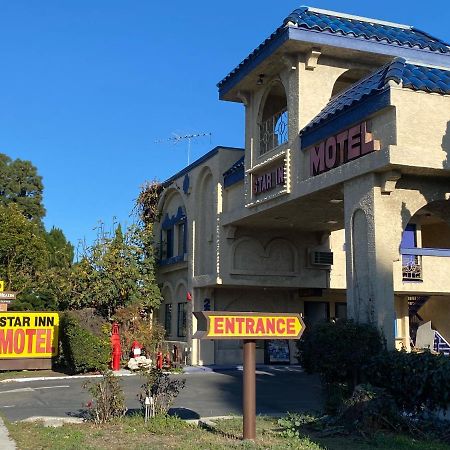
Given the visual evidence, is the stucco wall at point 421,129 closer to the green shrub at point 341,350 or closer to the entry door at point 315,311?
the green shrub at point 341,350

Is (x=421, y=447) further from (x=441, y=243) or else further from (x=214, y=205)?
(x=441, y=243)

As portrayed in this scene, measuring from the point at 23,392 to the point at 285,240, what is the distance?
35.3ft

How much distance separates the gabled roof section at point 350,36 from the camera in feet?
54.4

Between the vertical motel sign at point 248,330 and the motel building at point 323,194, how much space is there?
13.6 feet

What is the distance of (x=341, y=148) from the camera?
15.3 m

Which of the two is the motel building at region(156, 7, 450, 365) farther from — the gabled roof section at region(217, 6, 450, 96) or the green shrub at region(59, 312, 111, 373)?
the green shrub at region(59, 312, 111, 373)

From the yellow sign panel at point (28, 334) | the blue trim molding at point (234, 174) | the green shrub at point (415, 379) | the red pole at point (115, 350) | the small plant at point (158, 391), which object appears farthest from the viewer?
Answer: the yellow sign panel at point (28, 334)

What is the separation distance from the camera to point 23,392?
679 inches

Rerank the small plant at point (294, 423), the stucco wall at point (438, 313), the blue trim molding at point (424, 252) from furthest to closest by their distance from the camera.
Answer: the stucco wall at point (438, 313) → the blue trim molding at point (424, 252) → the small plant at point (294, 423)

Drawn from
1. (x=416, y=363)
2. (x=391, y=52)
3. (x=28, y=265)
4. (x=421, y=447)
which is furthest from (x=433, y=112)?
(x=28, y=265)

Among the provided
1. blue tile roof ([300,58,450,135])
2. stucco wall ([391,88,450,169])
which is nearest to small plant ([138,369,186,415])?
stucco wall ([391,88,450,169])

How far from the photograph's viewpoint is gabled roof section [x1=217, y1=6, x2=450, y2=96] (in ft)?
54.4

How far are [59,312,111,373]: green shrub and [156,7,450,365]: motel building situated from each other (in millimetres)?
3925

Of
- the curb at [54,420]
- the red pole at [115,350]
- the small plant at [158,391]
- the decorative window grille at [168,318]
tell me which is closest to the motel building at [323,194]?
the decorative window grille at [168,318]
